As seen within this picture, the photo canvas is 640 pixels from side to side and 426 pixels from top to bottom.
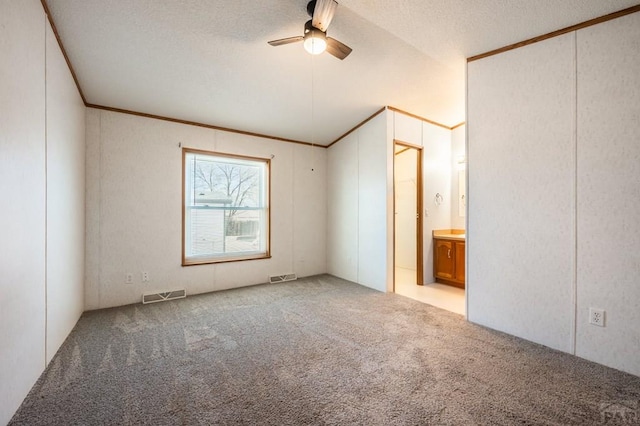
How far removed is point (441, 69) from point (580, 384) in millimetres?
3162

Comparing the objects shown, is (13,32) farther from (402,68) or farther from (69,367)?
(402,68)

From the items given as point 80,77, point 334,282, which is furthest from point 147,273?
point 334,282

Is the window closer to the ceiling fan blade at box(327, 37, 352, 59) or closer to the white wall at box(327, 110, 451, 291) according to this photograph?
the white wall at box(327, 110, 451, 291)

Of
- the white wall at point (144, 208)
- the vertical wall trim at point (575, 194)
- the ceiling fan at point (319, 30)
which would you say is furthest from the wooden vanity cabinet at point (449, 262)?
the ceiling fan at point (319, 30)

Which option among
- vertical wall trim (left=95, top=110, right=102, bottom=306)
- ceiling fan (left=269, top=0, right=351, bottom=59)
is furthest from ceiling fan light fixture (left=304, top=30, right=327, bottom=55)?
vertical wall trim (left=95, top=110, right=102, bottom=306)

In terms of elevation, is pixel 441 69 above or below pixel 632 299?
above

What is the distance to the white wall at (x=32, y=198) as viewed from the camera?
1.53m

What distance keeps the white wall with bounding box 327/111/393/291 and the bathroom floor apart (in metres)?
0.41

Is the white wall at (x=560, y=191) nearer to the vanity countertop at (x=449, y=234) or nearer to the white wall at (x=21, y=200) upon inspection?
the vanity countertop at (x=449, y=234)

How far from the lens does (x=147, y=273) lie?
370 cm

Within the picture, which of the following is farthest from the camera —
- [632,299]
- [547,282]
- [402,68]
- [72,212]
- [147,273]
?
[147,273]

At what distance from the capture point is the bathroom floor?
3578 millimetres

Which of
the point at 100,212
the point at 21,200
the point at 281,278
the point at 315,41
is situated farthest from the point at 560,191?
the point at 100,212

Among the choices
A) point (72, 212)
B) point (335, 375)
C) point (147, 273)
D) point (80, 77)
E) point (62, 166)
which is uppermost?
point (80, 77)
